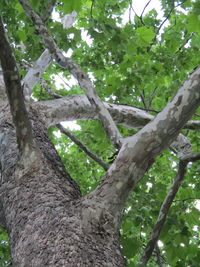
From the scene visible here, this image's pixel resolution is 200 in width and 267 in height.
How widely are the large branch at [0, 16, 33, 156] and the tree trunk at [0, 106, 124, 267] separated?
0.56 feet

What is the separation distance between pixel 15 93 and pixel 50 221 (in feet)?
2.55

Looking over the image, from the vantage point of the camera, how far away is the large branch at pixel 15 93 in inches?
67.5

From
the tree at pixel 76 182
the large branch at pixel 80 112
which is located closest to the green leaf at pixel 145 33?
the tree at pixel 76 182

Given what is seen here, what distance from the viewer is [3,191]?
6.23ft

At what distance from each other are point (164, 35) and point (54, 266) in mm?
4516

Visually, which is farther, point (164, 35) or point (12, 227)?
point (164, 35)

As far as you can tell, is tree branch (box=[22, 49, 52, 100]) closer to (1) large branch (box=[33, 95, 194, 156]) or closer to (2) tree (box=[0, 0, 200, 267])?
(2) tree (box=[0, 0, 200, 267])

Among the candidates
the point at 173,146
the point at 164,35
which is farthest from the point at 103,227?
the point at 164,35

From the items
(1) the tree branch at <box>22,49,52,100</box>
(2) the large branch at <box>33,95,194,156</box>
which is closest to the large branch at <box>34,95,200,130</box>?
(2) the large branch at <box>33,95,194,156</box>

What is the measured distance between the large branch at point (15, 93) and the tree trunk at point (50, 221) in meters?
0.17

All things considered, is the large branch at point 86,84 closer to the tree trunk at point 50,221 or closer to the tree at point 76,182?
the tree at point 76,182

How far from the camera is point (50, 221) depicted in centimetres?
151

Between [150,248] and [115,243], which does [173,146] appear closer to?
[150,248]

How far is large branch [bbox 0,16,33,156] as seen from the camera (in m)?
1.71
